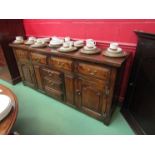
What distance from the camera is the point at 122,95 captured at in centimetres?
182

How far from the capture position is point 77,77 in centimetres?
148

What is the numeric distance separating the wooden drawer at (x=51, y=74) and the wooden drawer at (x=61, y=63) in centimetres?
12

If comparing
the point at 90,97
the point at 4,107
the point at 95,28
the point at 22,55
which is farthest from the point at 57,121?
the point at 95,28

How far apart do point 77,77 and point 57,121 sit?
706 millimetres

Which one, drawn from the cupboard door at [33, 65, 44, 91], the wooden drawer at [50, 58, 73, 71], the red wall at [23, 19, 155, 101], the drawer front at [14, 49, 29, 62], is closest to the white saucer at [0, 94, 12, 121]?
the wooden drawer at [50, 58, 73, 71]

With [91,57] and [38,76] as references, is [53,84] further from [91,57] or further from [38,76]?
[91,57]

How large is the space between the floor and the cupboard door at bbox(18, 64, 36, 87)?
0.35 m

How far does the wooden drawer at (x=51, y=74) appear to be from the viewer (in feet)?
5.46

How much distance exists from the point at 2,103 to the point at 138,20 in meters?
1.55

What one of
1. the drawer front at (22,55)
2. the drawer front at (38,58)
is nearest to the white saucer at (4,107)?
the drawer front at (38,58)

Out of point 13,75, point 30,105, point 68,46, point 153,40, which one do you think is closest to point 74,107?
point 30,105

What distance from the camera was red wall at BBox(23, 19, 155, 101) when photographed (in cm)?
138

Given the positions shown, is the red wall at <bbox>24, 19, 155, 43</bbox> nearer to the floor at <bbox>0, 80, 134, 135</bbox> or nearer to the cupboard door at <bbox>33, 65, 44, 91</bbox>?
the cupboard door at <bbox>33, 65, 44, 91</bbox>

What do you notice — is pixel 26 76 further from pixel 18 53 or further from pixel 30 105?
pixel 30 105
